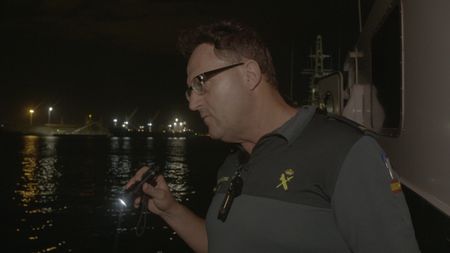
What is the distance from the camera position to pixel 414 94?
319 cm

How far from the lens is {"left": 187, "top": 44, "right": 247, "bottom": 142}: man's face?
2.37 metres

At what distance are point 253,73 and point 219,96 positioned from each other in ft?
0.81

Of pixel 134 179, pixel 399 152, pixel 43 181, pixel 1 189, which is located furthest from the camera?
pixel 43 181

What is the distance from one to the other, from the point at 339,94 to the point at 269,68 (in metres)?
4.59

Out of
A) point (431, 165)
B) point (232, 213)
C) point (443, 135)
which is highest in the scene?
point (443, 135)

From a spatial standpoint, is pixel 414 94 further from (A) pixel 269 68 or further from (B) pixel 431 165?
(A) pixel 269 68

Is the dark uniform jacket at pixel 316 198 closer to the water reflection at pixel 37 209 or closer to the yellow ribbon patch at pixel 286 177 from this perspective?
the yellow ribbon patch at pixel 286 177

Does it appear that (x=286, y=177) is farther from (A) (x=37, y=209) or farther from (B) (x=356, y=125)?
(A) (x=37, y=209)

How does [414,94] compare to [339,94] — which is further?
[339,94]

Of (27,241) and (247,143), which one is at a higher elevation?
(247,143)

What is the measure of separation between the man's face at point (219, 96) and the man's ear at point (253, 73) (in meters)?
0.03

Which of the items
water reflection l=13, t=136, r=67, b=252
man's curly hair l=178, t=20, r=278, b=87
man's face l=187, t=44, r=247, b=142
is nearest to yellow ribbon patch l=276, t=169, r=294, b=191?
man's face l=187, t=44, r=247, b=142

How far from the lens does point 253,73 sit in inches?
91.9

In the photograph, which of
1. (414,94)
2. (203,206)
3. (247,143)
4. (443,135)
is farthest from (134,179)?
(203,206)
